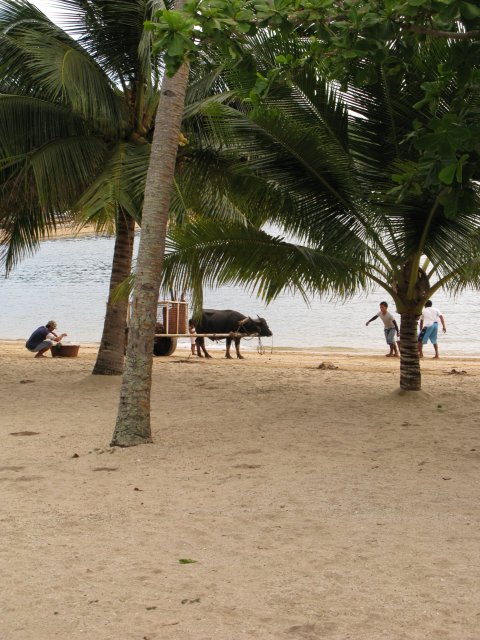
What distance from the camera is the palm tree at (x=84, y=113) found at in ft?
38.1

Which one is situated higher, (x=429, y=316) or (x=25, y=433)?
(x=429, y=316)

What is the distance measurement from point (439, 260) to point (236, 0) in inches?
272

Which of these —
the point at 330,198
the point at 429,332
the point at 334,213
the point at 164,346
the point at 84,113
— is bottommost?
the point at 164,346

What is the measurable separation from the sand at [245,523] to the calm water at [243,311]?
16.2 meters

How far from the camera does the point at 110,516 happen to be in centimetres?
588

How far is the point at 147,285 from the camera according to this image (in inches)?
318

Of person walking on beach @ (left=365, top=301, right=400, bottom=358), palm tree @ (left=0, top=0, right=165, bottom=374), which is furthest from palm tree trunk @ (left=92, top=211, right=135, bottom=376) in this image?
person walking on beach @ (left=365, top=301, right=400, bottom=358)

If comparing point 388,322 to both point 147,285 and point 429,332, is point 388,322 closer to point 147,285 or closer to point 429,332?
point 429,332

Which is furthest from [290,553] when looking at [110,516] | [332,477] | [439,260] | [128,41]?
[128,41]

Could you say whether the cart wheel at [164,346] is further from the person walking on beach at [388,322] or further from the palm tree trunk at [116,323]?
the palm tree trunk at [116,323]

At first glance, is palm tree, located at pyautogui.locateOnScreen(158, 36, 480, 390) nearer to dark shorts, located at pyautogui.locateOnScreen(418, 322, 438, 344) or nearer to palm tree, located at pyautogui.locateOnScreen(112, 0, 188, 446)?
palm tree, located at pyautogui.locateOnScreen(112, 0, 188, 446)

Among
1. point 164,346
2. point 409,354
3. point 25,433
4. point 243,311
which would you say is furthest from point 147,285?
point 243,311

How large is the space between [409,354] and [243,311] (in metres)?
38.3

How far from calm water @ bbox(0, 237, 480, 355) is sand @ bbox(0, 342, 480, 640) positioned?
1621cm
